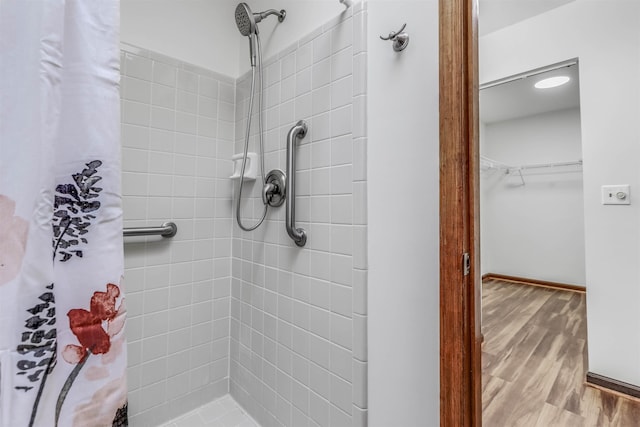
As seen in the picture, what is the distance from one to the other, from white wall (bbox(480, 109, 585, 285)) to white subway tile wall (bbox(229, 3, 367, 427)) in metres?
2.79

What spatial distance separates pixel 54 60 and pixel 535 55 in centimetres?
239

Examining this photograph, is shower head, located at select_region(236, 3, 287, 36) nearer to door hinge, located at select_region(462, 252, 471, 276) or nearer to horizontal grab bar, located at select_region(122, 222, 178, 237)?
horizontal grab bar, located at select_region(122, 222, 178, 237)

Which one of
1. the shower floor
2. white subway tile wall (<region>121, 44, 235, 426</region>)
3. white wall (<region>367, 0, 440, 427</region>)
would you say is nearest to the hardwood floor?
white wall (<region>367, 0, 440, 427</region>)

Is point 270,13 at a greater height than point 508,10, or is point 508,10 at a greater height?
point 508,10

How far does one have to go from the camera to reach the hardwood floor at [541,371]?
1.42 m

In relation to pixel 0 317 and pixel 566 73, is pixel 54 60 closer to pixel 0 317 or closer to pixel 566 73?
pixel 0 317

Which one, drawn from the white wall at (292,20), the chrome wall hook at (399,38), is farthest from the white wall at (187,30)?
the chrome wall hook at (399,38)

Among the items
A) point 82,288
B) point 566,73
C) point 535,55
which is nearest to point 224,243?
point 82,288

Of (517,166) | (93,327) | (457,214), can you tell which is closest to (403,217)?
(457,214)

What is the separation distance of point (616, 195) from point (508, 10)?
1.28 metres

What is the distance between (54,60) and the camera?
0.47 meters

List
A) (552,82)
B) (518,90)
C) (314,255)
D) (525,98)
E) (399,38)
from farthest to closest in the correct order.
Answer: (525,98) → (518,90) → (552,82) → (314,255) → (399,38)

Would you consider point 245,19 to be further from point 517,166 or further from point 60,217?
point 517,166

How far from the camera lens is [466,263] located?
66cm
